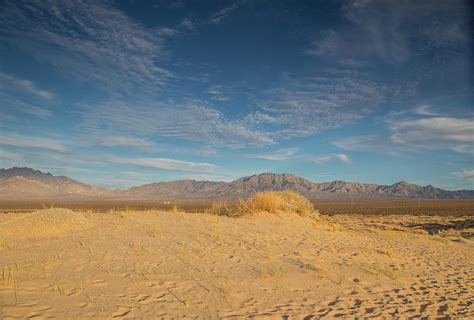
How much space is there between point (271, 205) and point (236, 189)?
451 ft

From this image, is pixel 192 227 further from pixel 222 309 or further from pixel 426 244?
pixel 426 244

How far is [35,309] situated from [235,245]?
6.30 metres

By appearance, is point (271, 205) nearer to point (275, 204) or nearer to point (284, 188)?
point (275, 204)

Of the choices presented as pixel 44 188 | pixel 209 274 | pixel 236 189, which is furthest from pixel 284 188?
pixel 209 274

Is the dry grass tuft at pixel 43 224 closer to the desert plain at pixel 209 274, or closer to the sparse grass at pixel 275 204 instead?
the desert plain at pixel 209 274

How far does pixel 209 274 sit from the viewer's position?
7.75 m

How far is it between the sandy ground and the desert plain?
0.02 metres

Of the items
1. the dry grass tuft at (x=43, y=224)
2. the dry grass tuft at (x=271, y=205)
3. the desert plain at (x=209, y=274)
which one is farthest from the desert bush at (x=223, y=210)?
the dry grass tuft at (x=43, y=224)

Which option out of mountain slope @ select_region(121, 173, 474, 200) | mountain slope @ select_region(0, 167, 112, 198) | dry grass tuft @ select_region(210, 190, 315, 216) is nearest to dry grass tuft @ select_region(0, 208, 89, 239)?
dry grass tuft @ select_region(210, 190, 315, 216)

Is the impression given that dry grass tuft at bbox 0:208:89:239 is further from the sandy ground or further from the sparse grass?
the sparse grass

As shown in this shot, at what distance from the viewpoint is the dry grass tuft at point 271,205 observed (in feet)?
61.0

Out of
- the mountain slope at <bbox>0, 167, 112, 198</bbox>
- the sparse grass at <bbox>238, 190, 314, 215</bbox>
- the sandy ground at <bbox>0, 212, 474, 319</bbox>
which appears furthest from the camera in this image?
the mountain slope at <bbox>0, 167, 112, 198</bbox>

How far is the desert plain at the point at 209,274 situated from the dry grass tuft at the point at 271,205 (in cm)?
460

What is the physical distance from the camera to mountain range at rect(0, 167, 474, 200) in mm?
147250
